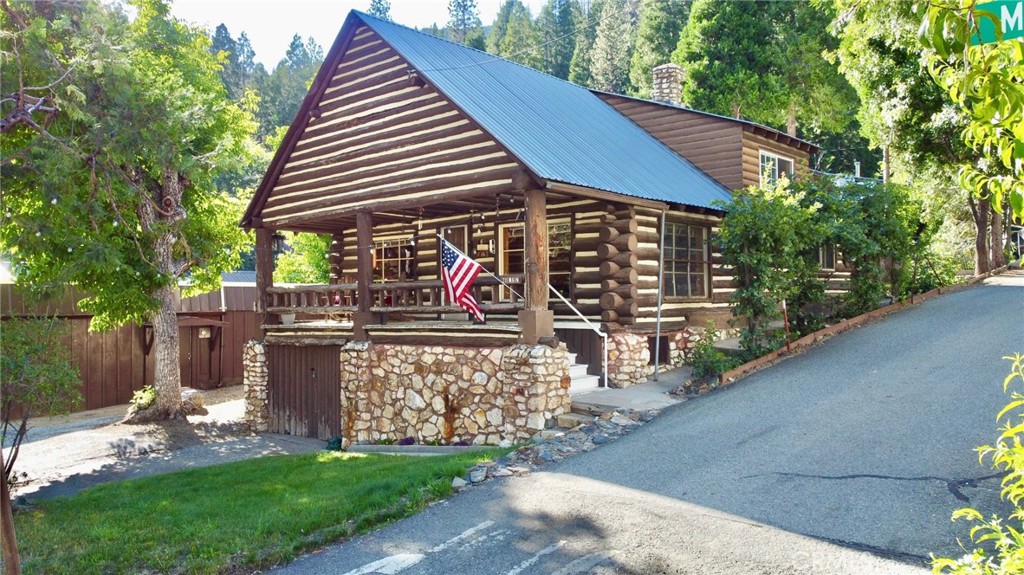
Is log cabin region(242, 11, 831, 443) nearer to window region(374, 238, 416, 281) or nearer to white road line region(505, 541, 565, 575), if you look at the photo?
window region(374, 238, 416, 281)

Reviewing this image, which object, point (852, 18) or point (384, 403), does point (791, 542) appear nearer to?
point (384, 403)

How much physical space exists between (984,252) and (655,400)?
18.6m

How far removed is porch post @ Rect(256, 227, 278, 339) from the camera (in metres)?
16.6

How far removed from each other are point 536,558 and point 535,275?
5.58 m

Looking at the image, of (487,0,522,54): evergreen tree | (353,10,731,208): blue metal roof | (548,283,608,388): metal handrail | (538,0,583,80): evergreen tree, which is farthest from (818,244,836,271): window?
(487,0,522,54): evergreen tree

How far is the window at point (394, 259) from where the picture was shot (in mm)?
17203

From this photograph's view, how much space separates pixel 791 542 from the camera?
580 centimetres

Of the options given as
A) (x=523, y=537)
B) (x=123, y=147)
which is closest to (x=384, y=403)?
(x=123, y=147)

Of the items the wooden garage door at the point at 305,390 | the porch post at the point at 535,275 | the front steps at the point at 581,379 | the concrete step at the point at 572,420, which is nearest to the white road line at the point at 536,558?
the concrete step at the point at 572,420

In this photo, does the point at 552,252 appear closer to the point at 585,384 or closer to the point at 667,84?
the point at 585,384

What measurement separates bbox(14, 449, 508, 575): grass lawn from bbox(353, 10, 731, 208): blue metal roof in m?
5.07

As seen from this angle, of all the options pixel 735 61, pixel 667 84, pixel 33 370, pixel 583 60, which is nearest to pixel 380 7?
pixel 583 60

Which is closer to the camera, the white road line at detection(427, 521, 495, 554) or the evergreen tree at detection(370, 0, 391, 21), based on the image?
the white road line at detection(427, 521, 495, 554)

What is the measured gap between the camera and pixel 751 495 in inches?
271
